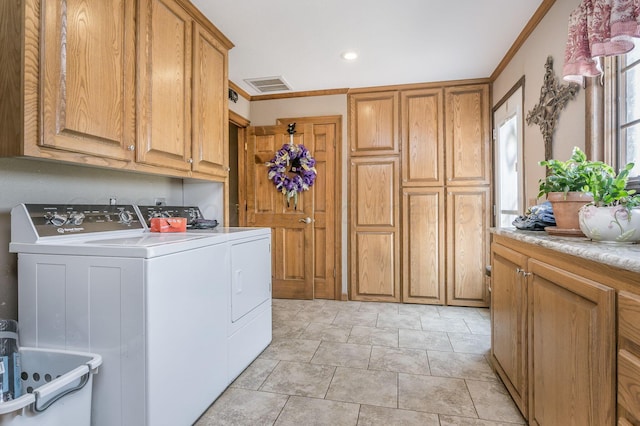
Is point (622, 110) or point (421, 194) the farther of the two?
point (421, 194)

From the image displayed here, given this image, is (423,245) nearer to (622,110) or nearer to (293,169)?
(293,169)

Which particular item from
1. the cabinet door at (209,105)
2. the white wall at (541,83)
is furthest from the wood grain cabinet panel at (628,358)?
the cabinet door at (209,105)

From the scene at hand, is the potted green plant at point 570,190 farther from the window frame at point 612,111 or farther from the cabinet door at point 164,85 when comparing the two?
the cabinet door at point 164,85

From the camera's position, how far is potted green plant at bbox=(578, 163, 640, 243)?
1.05m

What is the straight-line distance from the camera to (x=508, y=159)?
10.5 ft

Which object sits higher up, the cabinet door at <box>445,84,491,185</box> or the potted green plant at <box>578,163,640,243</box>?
the cabinet door at <box>445,84,491,185</box>

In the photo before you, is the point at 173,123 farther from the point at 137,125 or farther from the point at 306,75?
the point at 306,75

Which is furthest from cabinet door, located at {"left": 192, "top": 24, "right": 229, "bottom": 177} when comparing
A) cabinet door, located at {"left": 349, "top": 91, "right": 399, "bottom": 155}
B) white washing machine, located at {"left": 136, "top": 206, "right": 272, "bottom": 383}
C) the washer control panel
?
cabinet door, located at {"left": 349, "top": 91, "right": 399, "bottom": 155}

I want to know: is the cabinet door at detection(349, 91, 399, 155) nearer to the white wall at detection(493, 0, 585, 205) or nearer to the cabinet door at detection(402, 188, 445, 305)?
the cabinet door at detection(402, 188, 445, 305)

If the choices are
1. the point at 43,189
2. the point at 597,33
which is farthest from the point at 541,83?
the point at 43,189

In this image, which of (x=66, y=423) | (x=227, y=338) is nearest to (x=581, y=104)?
(x=227, y=338)

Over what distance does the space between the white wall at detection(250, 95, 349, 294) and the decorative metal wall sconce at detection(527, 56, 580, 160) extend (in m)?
1.94

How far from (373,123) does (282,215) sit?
1474 millimetres

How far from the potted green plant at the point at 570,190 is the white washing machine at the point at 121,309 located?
1.65 meters
